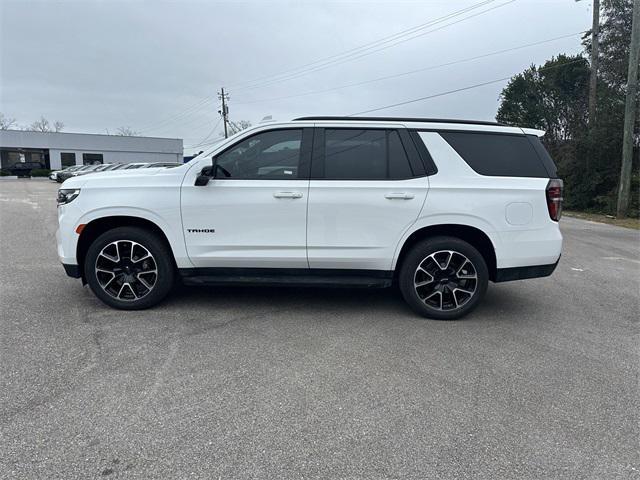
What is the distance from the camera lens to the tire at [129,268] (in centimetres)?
456

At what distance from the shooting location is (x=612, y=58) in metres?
22.7

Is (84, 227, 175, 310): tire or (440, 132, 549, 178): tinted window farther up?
(440, 132, 549, 178): tinted window

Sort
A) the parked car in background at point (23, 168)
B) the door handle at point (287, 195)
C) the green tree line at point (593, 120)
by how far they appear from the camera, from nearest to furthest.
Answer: the door handle at point (287, 195), the green tree line at point (593, 120), the parked car in background at point (23, 168)

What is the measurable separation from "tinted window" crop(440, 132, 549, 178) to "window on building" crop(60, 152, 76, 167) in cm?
6634

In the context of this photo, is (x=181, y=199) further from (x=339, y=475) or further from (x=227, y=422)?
(x=339, y=475)

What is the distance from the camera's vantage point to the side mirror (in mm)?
4410

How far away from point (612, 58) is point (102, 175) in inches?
1042

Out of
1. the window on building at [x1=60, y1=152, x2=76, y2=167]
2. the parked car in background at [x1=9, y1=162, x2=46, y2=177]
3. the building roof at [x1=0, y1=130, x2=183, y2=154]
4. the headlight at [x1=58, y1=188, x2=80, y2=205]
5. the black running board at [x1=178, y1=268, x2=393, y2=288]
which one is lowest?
the black running board at [x1=178, y1=268, x2=393, y2=288]

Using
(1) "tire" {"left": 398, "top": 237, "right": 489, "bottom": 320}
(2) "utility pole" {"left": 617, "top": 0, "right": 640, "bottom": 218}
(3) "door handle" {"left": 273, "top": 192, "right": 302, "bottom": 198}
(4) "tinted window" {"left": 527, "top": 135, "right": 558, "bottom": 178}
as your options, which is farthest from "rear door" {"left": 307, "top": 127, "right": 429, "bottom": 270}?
(2) "utility pole" {"left": 617, "top": 0, "right": 640, "bottom": 218}

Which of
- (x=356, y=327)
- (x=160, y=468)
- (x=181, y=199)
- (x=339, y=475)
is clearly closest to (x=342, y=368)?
→ (x=356, y=327)

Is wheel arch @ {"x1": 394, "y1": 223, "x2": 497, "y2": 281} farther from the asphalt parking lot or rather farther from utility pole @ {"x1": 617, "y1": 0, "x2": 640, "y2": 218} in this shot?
utility pole @ {"x1": 617, "y1": 0, "x2": 640, "y2": 218}

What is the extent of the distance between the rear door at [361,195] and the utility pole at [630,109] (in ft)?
51.7

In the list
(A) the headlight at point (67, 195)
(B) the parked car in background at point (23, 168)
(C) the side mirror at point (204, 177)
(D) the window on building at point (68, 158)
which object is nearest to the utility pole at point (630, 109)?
(C) the side mirror at point (204, 177)

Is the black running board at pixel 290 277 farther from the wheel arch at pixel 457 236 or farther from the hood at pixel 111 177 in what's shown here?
the hood at pixel 111 177
